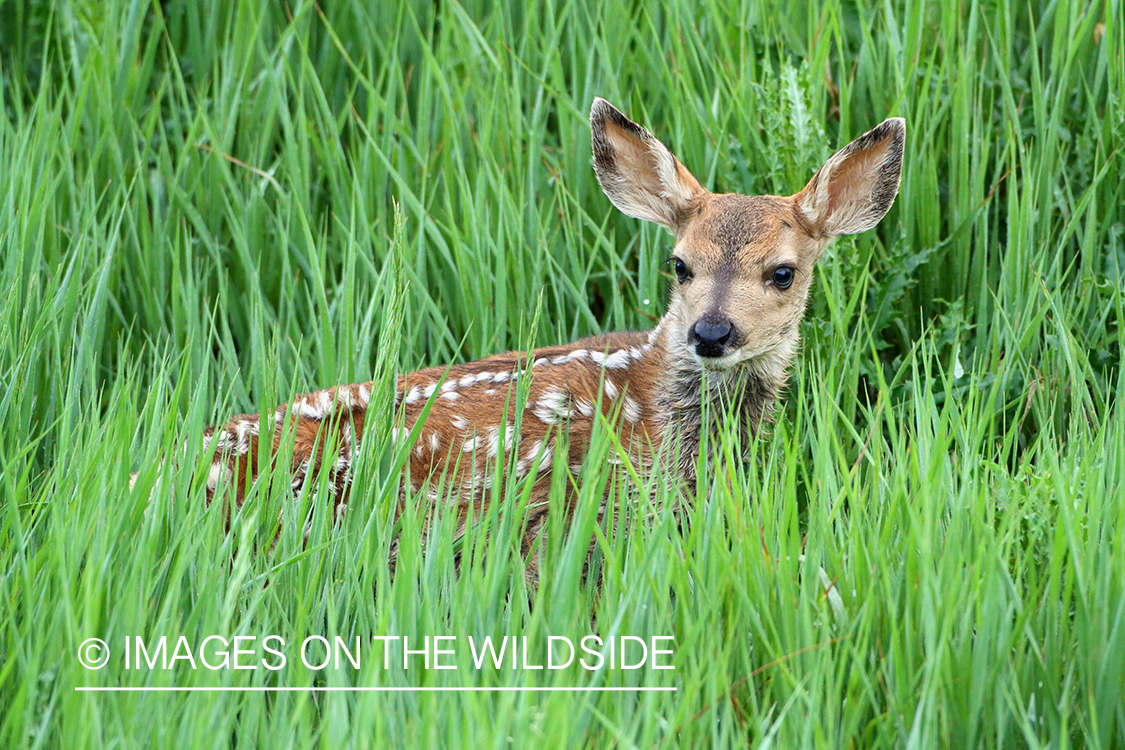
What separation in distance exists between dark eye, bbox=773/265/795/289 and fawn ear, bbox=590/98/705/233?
492mm

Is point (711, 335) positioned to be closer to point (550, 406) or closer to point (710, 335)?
point (710, 335)

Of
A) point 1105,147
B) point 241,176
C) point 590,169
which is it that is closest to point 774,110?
point 590,169

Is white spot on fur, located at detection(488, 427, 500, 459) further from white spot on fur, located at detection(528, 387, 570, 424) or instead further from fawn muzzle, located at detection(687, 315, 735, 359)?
fawn muzzle, located at detection(687, 315, 735, 359)

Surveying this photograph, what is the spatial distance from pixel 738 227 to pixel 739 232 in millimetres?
23

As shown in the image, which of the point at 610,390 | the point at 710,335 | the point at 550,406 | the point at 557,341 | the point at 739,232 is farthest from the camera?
the point at 557,341

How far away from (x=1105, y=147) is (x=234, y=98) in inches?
145

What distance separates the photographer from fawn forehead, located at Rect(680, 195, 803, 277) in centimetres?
399

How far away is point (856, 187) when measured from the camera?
13.7 ft

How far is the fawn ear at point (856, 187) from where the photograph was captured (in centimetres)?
405

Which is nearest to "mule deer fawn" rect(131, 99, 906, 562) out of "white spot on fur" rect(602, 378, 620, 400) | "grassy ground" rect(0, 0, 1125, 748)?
"white spot on fur" rect(602, 378, 620, 400)

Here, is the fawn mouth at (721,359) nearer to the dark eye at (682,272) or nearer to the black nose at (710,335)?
the black nose at (710,335)

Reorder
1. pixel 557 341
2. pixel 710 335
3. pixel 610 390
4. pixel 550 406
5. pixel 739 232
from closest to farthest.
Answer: pixel 710 335 < pixel 739 232 < pixel 550 406 < pixel 610 390 < pixel 557 341

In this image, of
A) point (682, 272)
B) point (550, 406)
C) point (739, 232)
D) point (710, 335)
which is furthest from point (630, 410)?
point (739, 232)

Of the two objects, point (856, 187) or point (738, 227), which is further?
point (856, 187)
